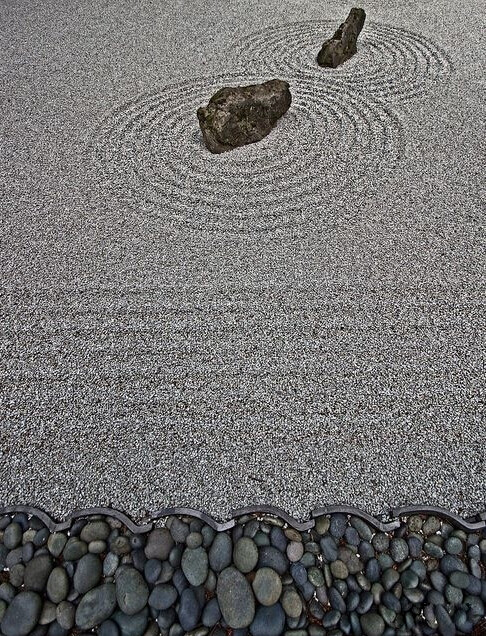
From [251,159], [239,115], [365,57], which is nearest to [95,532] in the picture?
[251,159]

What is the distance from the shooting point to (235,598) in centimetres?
123

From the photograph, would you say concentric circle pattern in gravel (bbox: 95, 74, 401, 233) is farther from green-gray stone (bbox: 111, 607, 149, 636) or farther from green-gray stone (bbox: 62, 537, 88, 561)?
green-gray stone (bbox: 111, 607, 149, 636)

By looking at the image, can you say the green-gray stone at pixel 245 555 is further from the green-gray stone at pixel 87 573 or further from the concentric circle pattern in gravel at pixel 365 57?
the concentric circle pattern in gravel at pixel 365 57

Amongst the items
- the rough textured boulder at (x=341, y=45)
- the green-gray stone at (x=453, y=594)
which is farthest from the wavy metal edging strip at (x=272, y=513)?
the rough textured boulder at (x=341, y=45)

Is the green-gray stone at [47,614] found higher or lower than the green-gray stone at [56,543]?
lower

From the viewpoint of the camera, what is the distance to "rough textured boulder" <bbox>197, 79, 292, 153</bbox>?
7.92 ft

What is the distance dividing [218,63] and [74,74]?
82cm

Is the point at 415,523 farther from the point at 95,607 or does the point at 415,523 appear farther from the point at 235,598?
the point at 95,607

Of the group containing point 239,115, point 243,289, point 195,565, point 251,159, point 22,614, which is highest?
point 239,115

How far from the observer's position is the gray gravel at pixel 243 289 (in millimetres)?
1447

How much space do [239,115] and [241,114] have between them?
12 millimetres

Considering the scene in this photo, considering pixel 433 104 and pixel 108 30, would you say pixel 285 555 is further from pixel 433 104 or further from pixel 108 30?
pixel 108 30

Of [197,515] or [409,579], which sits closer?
[409,579]

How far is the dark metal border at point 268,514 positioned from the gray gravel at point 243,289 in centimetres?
3
